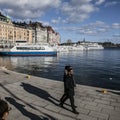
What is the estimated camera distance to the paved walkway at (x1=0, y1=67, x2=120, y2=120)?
7571 millimetres

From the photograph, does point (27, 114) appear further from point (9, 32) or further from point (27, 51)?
point (9, 32)

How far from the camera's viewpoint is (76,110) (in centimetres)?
817

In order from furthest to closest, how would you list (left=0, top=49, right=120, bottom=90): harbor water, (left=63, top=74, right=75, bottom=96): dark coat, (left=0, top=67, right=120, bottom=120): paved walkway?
(left=0, top=49, right=120, bottom=90): harbor water
(left=63, top=74, right=75, bottom=96): dark coat
(left=0, top=67, right=120, bottom=120): paved walkway

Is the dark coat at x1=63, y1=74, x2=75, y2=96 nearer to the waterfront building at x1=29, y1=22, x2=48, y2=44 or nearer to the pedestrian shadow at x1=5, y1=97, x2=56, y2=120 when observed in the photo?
the pedestrian shadow at x1=5, y1=97, x2=56, y2=120

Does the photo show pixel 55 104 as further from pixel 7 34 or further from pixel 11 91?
pixel 7 34

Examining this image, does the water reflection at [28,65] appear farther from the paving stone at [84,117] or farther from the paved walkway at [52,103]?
the paving stone at [84,117]

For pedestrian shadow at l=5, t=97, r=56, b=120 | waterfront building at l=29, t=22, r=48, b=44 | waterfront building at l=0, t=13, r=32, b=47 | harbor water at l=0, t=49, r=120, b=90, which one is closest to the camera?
pedestrian shadow at l=5, t=97, r=56, b=120

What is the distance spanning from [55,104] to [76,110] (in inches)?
48.8

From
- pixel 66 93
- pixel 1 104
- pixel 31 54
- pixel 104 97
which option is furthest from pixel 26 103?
pixel 31 54

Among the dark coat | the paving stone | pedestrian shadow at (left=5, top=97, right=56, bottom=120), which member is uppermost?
the dark coat

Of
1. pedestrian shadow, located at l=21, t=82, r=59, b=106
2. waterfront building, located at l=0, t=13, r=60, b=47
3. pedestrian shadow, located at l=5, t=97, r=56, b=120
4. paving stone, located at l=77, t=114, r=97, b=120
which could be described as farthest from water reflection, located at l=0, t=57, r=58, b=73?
waterfront building, located at l=0, t=13, r=60, b=47

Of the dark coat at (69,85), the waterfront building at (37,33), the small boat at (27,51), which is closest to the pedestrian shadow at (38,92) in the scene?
the dark coat at (69,85)

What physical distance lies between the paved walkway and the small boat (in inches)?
2423

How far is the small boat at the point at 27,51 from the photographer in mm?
73000
